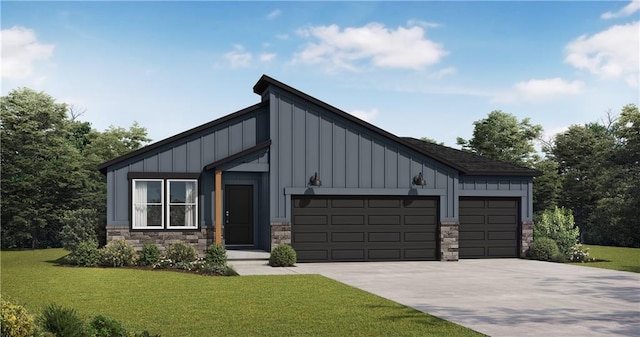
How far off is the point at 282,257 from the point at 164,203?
463 cm

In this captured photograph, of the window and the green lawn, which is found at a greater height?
the window

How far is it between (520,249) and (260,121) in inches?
421

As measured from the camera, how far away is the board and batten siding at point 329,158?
2192cm

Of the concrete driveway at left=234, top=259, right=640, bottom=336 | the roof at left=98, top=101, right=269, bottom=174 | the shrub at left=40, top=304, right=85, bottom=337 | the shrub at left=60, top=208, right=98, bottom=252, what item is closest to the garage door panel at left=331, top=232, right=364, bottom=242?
the concrete driveway at left=234, top=259, right=640, bottom=336

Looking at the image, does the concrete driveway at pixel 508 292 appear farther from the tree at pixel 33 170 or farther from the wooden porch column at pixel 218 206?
the tree at pixel 33 170

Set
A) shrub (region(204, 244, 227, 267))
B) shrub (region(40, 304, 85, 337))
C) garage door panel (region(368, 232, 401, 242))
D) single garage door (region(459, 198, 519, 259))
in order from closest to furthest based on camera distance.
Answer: shrub (region(40, 304, 85, 337)) < shrub (region(204, 244, 227, 267)) < garage door panel (region(368, 232, 401, 242)) < single garage door (region(459, 198, 519, 259))

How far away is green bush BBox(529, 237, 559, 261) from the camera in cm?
2309

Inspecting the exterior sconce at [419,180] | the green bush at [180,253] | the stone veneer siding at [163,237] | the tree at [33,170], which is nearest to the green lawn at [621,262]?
the exterior sconce at [419,180]

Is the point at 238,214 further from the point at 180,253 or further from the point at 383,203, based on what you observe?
the point at 383,203

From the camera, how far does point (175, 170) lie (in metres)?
21.8

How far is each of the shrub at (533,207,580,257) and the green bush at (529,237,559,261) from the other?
0.51 meters

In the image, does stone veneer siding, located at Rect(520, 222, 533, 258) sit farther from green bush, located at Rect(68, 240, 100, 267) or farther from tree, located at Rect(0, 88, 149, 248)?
tree, located at Rect(0, 88, 149, 248)

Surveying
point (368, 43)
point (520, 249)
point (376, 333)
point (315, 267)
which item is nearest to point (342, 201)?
point (315, 267)

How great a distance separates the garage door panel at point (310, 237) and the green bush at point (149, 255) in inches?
180
